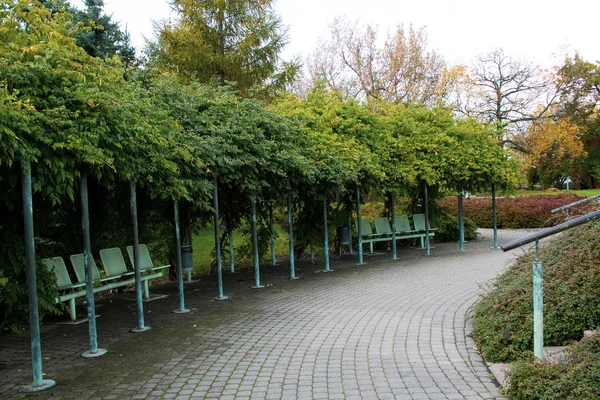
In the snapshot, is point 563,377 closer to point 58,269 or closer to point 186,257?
point 186,257

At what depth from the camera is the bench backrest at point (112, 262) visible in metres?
8.98

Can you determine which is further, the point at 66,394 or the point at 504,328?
the point at 504,328

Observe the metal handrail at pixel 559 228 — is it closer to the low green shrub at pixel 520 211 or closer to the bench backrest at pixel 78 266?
the bench backrest at pixel 78 266

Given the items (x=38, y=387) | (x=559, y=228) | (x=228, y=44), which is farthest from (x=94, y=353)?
(x=228, y=44)

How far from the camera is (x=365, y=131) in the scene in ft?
46.7

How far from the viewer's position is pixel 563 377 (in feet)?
12.9

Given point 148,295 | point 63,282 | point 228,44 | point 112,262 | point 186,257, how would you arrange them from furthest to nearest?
1. point 228,44
2. point 148,295
3. point 186,257
4. point 112,262
5. point 63,282

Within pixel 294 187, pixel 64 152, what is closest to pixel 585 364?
pixel 64 152

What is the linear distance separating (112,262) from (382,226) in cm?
972

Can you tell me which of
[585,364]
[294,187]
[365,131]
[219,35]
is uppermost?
[219,35]

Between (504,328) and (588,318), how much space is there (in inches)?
32.9

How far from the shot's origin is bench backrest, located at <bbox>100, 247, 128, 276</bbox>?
8.98 metres

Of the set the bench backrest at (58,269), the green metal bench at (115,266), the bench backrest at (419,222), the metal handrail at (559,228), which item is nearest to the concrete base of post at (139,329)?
the bench backrest at (58,269)

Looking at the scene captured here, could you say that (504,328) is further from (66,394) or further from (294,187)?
(294,187)
